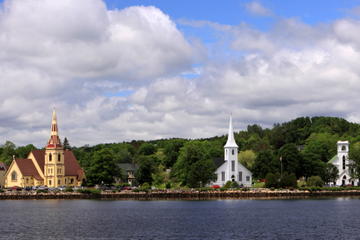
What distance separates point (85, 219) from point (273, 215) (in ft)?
74.5

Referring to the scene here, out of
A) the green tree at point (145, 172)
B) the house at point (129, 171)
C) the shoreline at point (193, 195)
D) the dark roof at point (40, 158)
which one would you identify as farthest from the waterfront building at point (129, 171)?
the shoreline at point (193, 195)

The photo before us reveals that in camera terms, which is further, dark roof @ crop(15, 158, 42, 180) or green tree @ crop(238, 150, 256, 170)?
green tree @ crop(238, 150, 256, 170)

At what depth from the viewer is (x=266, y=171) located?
13812cm

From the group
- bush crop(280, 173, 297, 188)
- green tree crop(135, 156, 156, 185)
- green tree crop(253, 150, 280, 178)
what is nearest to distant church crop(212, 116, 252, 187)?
green tree crop(253, 150, 280, 178)

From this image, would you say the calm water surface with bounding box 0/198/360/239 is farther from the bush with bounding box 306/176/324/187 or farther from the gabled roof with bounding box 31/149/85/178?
the gabled roof with bounding box 31/149/85/178

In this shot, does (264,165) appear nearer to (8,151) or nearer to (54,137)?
(54,137)

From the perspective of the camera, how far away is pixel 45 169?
141 meters

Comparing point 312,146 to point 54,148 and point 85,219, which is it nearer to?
point 54,148

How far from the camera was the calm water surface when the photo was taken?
59.8 m

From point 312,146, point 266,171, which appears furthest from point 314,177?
point 312,146

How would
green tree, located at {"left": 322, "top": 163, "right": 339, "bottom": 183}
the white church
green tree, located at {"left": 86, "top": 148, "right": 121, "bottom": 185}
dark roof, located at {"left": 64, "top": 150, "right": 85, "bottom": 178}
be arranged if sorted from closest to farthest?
green tree, located at {"left": 86, "top": 148, "right": 121, "bottom": 185} < green tree, located at {"left": 322, "top": 163, "right": 339, "bottom": 183} < the white church < dark roof, located at {"left": 64, "top": 150, "right": 85, "bottom": 178}

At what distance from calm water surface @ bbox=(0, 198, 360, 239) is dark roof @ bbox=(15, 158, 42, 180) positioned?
4570cm

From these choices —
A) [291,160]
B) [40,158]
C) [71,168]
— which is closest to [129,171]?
[71,168]

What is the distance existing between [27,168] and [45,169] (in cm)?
407
